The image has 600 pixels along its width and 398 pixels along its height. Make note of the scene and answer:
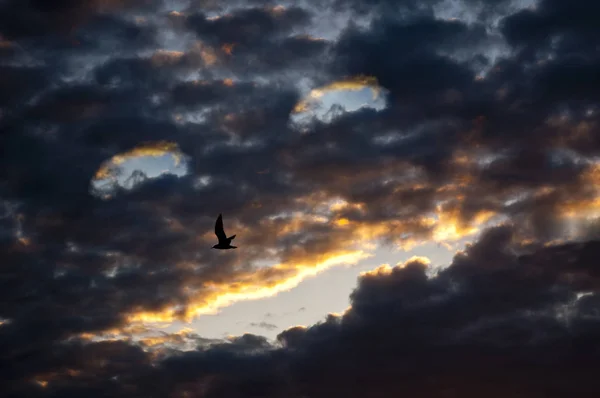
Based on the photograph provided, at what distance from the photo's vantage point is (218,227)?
111ft
